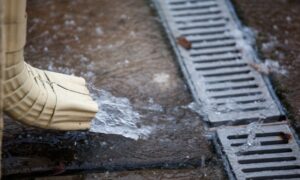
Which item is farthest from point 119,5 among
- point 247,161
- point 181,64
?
point 247,161

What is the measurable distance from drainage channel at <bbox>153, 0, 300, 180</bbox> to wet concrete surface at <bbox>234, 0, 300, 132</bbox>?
0.05 m

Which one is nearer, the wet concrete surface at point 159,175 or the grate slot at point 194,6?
the wet concrete surface at point 159,175

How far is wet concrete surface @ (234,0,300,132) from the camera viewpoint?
2.50 meters

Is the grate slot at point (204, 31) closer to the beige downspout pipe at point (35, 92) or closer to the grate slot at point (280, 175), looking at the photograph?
the beige downspout pipe at point (35, 92)

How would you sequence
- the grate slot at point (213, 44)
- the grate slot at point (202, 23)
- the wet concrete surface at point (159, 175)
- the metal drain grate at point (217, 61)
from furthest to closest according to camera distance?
the grate slot at point (202, 23)
the grate slot at point (213, 44)
the metal drain grate at point (217, 61)
the wet concrete surface at point (159, 175)

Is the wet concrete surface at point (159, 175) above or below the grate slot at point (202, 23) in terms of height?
below

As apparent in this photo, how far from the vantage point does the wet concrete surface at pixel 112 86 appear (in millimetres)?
2162

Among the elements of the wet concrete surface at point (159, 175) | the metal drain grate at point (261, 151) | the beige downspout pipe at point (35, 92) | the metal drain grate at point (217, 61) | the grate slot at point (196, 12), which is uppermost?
the beige downspout pipe at point (35, 92)

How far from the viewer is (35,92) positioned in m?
1.90

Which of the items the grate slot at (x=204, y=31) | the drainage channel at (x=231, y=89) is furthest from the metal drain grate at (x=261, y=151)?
the grate slot at (x=204, y=31)

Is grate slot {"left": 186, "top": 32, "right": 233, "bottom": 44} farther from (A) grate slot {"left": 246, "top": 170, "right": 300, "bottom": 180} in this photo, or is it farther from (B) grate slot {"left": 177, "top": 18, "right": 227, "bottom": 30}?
(A) grate slot {"left": 246, "top": 170, "right": 300, "bottom": 180}

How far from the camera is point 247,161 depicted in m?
2.21

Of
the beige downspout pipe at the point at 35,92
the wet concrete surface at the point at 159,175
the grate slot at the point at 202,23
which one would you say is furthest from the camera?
the grate slot at the point at 202,23

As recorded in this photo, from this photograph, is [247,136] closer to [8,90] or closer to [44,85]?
[44,85]
